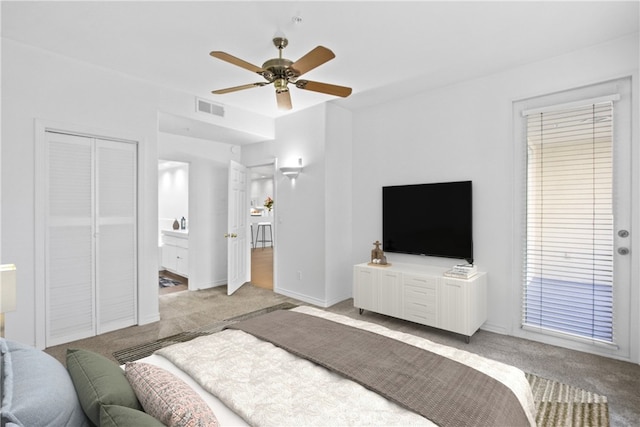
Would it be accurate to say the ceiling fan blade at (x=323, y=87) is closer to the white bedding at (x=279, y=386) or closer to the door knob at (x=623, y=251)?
the white bedding at (x=279, y=386)

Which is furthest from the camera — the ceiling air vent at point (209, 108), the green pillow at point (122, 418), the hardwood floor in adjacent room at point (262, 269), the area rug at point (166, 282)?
the hardwood floor in adjacent room at point (262, 269)

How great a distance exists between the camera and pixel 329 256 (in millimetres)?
4410

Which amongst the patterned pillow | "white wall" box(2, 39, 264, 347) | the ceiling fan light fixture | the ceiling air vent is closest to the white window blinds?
the ceiling fan light fixture

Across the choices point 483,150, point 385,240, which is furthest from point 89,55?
point 483,150

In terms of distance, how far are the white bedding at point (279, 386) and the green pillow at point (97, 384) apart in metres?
0.33

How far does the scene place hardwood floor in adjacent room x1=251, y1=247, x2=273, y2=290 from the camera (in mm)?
5719

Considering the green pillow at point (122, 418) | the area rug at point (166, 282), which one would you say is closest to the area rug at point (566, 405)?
the green pillow at point (122, 418)

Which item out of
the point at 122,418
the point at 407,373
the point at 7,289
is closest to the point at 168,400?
the point at 122,418

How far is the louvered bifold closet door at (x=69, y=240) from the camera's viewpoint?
10.1 ft

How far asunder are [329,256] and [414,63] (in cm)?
245

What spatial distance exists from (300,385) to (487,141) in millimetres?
3104

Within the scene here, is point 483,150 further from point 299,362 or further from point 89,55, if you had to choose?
point 89,55

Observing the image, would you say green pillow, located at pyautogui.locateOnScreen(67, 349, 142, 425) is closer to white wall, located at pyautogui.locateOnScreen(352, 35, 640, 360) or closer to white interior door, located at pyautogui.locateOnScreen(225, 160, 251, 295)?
white wall, located at pyautogui.locateOnScreen(352, 35, 640, 360)

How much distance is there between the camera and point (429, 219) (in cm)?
382
